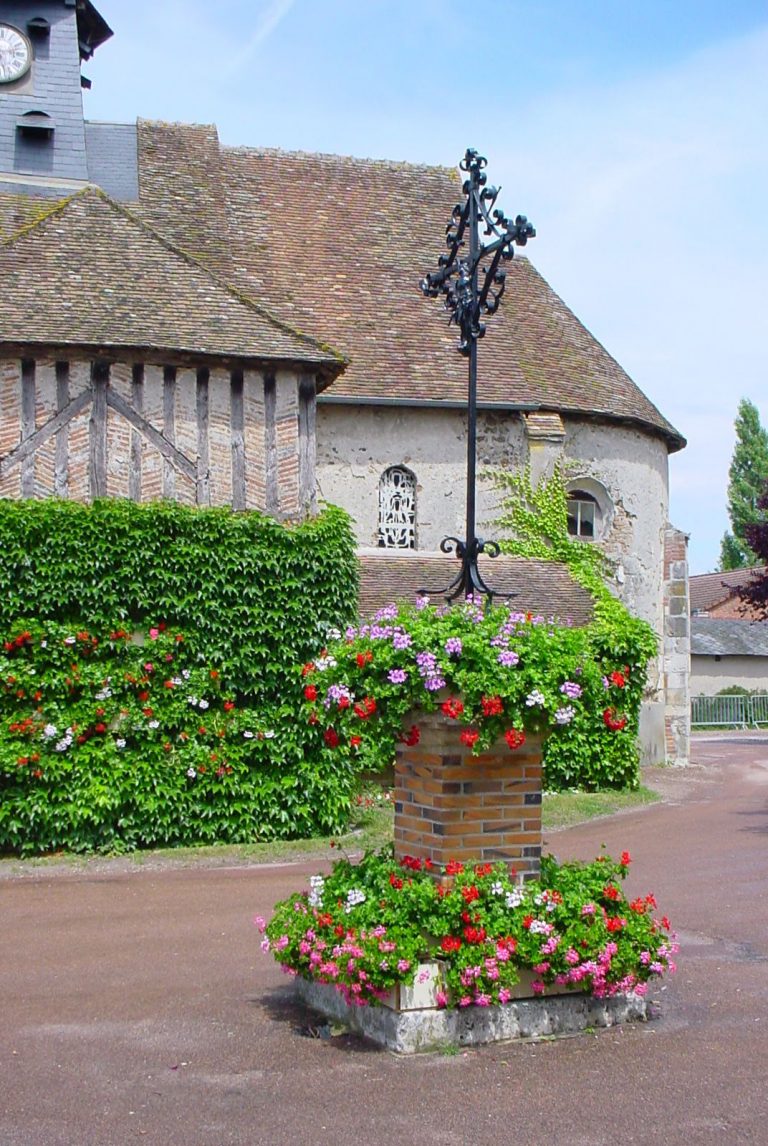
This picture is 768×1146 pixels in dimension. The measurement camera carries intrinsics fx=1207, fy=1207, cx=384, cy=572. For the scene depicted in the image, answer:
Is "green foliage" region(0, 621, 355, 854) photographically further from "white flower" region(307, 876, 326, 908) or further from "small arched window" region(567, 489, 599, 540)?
"small arched window" region(567, 489, 599, 540)

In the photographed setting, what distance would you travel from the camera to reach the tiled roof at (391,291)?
18.5 meters

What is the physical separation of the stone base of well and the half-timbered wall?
779 cm

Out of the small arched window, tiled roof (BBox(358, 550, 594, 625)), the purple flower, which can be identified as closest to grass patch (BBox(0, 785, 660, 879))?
tiled roof (BBox(358, 550, 594, 625))

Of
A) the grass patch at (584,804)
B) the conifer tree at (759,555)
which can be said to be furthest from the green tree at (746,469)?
the grass patch at (584,804)

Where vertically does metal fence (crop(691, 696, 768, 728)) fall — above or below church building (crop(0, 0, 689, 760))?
below

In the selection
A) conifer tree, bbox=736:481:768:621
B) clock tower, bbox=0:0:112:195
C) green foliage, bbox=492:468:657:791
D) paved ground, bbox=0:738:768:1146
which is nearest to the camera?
paved ground, bbox=0:738:768:1146

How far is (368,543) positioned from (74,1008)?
39.0 feet

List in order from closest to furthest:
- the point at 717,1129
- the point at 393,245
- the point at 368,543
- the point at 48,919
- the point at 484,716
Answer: the point at 717,1129 → the point at 484,716 → the point at 48,919 → the point at 368,543 → the point at 393,245

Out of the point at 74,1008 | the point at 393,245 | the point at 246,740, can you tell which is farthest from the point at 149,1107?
the point at 393,245

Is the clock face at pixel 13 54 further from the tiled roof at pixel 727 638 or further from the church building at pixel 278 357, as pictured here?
the tiled roof at pixel 727 638

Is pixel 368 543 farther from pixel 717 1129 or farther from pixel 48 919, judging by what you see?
A: pixel 717 1129

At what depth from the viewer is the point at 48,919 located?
936 cm

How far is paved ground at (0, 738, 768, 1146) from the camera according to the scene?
15.9ft

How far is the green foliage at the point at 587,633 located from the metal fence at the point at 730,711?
20.3 meters
